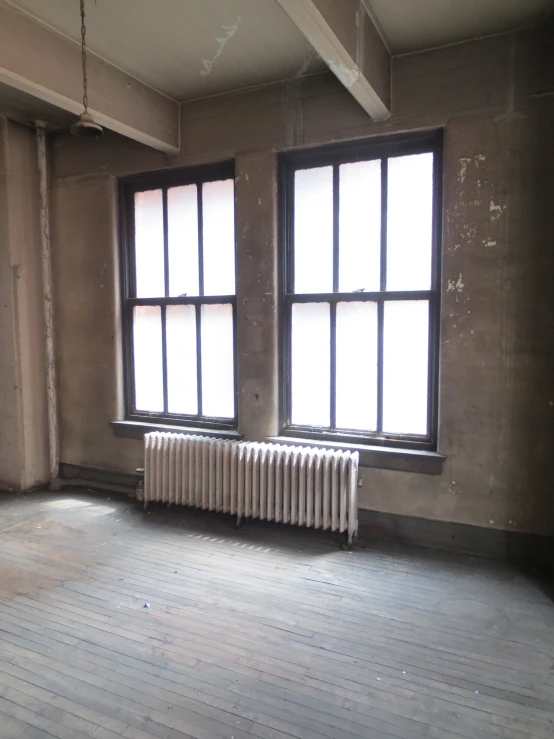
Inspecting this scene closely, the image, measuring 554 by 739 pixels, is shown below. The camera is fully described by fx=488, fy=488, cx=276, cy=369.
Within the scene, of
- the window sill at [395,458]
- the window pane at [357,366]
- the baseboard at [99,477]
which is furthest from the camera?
the baseboard at [99,477]

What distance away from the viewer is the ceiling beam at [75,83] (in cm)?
313

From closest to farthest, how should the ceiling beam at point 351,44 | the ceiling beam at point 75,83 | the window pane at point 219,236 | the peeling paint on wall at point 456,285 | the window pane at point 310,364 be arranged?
the ceiling beam at point 351,44 < the ceiling beam at point 75,83 < the peeling paint on wall at point 456,285 < the window pane at point 310,364 < the window pane at point 219,236

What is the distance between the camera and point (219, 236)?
4.46 meters

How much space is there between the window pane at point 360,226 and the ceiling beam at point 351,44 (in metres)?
0.43

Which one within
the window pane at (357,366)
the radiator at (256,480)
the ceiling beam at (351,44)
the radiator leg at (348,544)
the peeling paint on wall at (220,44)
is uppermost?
the peeling paint on wall at (220,44)

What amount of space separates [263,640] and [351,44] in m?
3.42

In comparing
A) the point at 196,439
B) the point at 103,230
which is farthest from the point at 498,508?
the point at 103,230

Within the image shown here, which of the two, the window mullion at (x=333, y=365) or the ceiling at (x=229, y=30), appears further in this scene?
the window mullion at (x=333, y=365)

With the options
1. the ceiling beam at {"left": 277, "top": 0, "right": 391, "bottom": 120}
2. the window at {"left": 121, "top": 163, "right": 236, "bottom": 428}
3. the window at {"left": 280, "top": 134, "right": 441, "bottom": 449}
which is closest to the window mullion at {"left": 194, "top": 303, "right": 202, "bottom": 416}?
the window at {"left": 121, "top": 163, "right": 236, "bottom": 428}

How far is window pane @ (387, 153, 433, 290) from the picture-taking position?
144 inches

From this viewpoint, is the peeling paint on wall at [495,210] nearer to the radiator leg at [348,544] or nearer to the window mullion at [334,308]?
the window mullion at [334,308]

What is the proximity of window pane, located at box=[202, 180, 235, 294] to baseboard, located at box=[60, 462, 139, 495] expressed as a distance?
6.76 feet

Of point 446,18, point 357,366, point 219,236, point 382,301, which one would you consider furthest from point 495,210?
point 219,236

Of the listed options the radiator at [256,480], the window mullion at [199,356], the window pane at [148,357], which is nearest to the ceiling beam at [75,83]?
the window mullion at [199,356]
